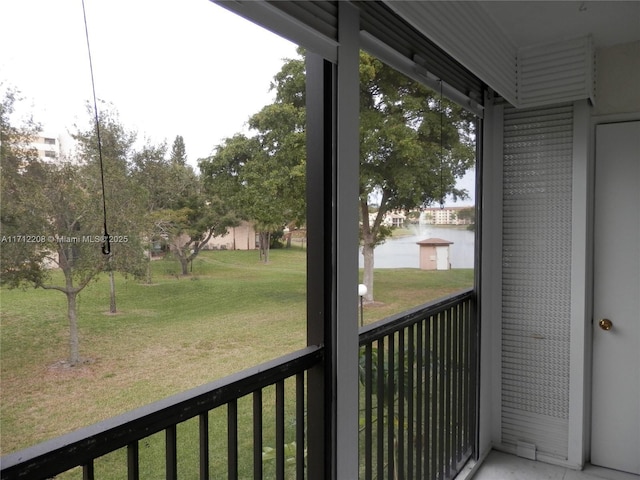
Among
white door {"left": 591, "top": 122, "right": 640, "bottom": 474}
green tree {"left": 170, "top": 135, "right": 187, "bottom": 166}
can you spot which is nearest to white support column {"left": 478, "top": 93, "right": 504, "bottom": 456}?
white door {"left": 591, "top": 122, "right": 640, "bottom": 474}

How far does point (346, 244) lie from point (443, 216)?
120 centimetres

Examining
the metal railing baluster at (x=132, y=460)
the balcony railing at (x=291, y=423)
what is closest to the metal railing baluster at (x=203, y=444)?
the balcony railing at (x=291, y=423)

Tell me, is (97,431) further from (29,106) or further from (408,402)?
(408,402)

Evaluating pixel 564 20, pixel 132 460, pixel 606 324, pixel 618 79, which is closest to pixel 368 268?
pixel 132 460

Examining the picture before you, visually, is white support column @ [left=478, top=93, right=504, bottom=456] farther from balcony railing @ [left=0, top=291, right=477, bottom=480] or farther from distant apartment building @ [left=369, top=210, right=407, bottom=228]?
distant apartment building @ [left=369, top=210, right=407, bottom=228]

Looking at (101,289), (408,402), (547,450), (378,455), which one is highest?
(101,289)

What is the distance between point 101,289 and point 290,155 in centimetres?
84

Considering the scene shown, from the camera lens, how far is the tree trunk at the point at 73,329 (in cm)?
81

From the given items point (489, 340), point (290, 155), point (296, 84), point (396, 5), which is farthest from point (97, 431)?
point (489, 340)

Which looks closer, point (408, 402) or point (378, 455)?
point (378, 455)

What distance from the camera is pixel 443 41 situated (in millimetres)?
1626

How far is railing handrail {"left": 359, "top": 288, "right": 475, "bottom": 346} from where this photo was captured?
1.61 metres

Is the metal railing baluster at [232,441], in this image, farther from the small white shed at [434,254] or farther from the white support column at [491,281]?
the white support column at [491,281]

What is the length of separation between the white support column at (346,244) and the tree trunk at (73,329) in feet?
2.40
